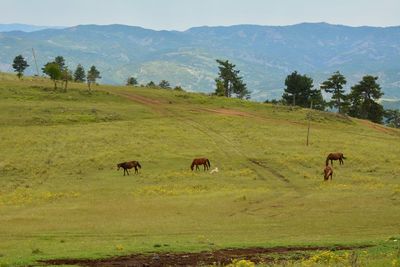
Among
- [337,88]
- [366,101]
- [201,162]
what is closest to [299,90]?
[337,88]

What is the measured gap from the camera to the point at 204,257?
808 inches

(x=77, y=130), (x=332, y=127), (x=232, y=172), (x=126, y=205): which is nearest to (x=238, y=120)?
(x=332, y=127)

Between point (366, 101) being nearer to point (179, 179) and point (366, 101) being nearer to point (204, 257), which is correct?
point (179, 179)

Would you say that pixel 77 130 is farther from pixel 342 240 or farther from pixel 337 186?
pixel 342 240

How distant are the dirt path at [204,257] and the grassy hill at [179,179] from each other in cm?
84

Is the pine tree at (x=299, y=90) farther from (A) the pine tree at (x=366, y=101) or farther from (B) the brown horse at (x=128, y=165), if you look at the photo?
(B) the brown horse at (x=128, y=165)

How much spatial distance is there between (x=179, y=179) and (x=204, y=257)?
24.1 meters

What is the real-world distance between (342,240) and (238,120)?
49.9 m

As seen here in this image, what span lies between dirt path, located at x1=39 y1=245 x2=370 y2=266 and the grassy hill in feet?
2.75

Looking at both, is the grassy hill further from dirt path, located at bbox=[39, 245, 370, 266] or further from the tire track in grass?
dirt path, located at bbox=[39, 245, 370, 266]

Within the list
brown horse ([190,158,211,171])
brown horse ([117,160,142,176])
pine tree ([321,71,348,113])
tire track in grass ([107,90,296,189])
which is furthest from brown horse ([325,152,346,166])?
pine tree ([321,71,348,113])

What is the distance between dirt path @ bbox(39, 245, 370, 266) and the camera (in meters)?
19.5

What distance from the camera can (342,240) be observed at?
24.2 m

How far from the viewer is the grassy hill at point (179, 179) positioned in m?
25.8
